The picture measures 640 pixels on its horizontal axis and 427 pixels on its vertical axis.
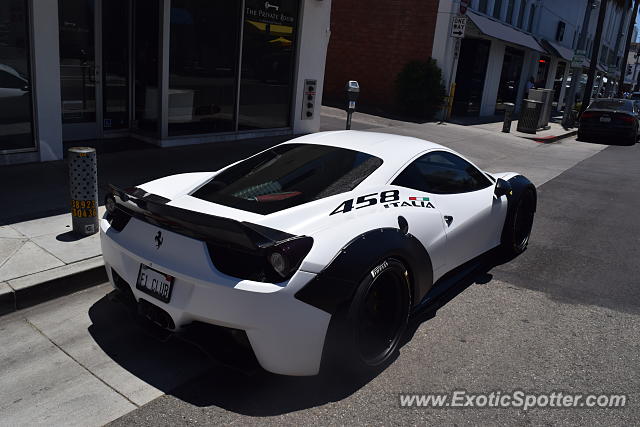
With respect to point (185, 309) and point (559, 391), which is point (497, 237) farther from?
point (185, 309)

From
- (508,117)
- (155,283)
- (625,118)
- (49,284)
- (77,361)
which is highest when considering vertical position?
(625,118)

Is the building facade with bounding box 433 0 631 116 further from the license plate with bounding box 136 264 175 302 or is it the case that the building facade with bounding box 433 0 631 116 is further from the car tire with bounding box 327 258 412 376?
the license plate with bounding box 136 264 175 302

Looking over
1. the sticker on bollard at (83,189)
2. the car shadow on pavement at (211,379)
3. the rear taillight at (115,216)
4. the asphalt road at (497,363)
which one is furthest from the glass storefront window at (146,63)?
the asphalt road at (497,363)

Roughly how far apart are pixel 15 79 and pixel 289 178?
5302mm

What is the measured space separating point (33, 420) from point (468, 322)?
10.1 ft

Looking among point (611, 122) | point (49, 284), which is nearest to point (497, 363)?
point (49, 284)

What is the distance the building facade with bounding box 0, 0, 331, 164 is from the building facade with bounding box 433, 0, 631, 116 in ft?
29.8

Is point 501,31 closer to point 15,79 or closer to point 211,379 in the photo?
point 15,79

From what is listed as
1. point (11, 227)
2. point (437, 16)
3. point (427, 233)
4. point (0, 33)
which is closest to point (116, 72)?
point (0, 33)

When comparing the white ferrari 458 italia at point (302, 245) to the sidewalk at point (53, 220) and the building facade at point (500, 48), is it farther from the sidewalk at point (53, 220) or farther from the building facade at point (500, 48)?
the building facade at point (500, 48)

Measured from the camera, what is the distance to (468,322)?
454cm

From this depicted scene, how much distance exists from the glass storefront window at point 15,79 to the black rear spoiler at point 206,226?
497cm

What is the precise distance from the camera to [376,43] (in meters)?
21.2

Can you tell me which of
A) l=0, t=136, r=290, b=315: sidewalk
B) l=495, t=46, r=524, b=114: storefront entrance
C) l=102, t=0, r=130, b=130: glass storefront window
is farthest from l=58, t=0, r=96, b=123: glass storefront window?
l=495, t=46, r=524, b=114: storefront entrance
